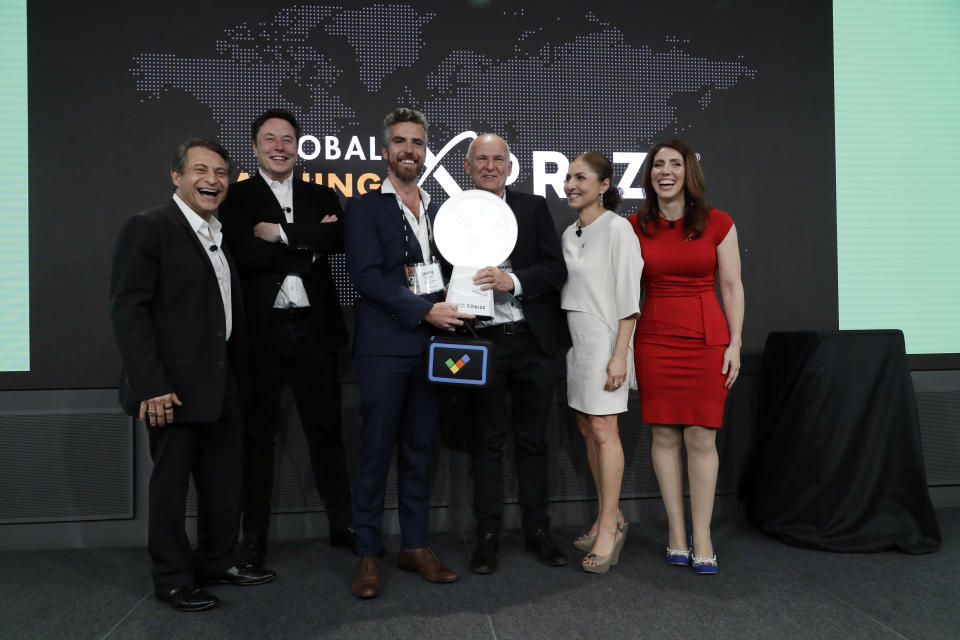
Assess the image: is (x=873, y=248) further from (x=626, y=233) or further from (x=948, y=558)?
(x=626, y=233)

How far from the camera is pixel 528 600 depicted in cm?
222

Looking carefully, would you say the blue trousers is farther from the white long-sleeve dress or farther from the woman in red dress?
the woman in red dress


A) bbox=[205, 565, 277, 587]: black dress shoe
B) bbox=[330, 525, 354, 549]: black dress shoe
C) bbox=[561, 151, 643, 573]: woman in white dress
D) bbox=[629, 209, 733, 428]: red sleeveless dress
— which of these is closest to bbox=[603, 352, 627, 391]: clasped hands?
bbox=[561, 151, 643, 573]: woman in white dress

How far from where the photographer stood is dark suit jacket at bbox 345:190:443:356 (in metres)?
2.23

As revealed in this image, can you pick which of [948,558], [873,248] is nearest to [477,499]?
[948,558]

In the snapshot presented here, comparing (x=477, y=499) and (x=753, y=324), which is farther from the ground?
(x=753, y=324)

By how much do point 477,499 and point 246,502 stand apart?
1.05 meters

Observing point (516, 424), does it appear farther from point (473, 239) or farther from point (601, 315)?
point (473, 239)

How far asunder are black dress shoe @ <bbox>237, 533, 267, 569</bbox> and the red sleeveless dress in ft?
5.90

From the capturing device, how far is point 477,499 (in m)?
2.58

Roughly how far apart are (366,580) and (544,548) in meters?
0.79

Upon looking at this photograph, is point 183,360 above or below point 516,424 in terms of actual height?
above

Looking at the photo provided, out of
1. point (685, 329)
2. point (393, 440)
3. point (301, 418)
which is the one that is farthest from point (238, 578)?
point (685, 329)

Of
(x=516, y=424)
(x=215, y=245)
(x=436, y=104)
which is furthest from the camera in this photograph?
(x=436, y=104)
